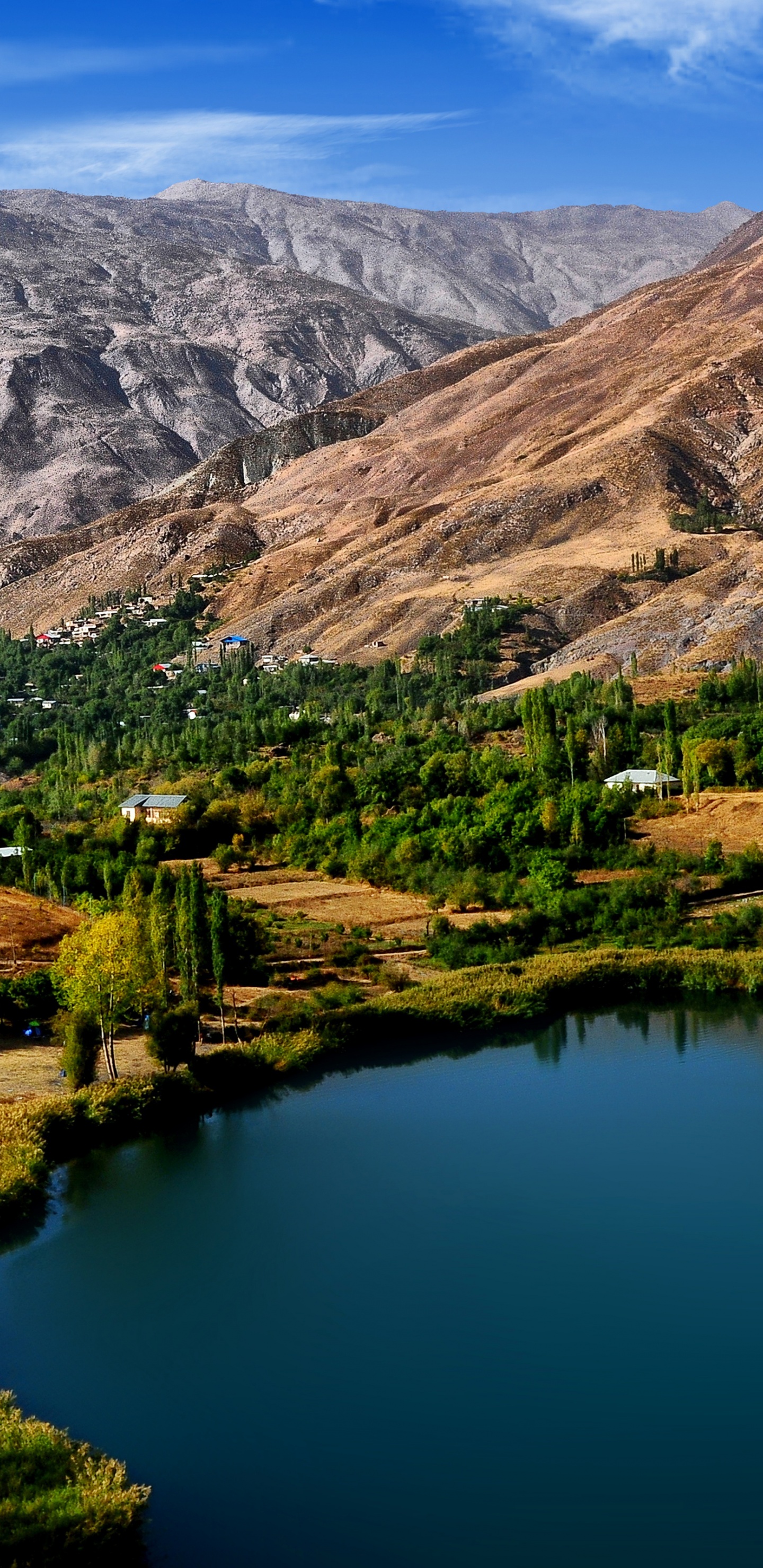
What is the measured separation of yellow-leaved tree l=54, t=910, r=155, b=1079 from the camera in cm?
3412

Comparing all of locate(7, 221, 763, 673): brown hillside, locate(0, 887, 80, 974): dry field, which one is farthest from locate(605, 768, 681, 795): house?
locate(0, 887, 80, 974): dry field

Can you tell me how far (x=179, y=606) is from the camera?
125062 mm

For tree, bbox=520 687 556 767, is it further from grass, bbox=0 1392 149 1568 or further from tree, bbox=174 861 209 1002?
grass, bbox=0 1392 149 1568

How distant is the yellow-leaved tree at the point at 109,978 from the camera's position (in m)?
34.1

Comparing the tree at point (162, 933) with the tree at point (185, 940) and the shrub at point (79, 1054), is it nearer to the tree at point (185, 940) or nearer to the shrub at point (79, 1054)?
the tree at point (185, 940)

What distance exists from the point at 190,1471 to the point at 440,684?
6880 centimetres

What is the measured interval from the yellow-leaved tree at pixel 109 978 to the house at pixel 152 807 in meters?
26.8

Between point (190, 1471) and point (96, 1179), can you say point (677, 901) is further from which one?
point (190, 1471)

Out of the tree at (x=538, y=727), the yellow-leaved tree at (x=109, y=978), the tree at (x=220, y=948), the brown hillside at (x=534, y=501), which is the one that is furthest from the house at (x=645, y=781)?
the yellow-leaved tree at (x=109, y=978)

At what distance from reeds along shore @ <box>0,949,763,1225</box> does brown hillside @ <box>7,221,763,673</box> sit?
141 ft

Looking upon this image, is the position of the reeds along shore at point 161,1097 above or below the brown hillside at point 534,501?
below

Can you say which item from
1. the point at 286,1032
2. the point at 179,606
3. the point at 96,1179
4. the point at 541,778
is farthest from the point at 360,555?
the point at 96,1179

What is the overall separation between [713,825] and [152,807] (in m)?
22.2

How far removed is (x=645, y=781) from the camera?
61.8 metres
